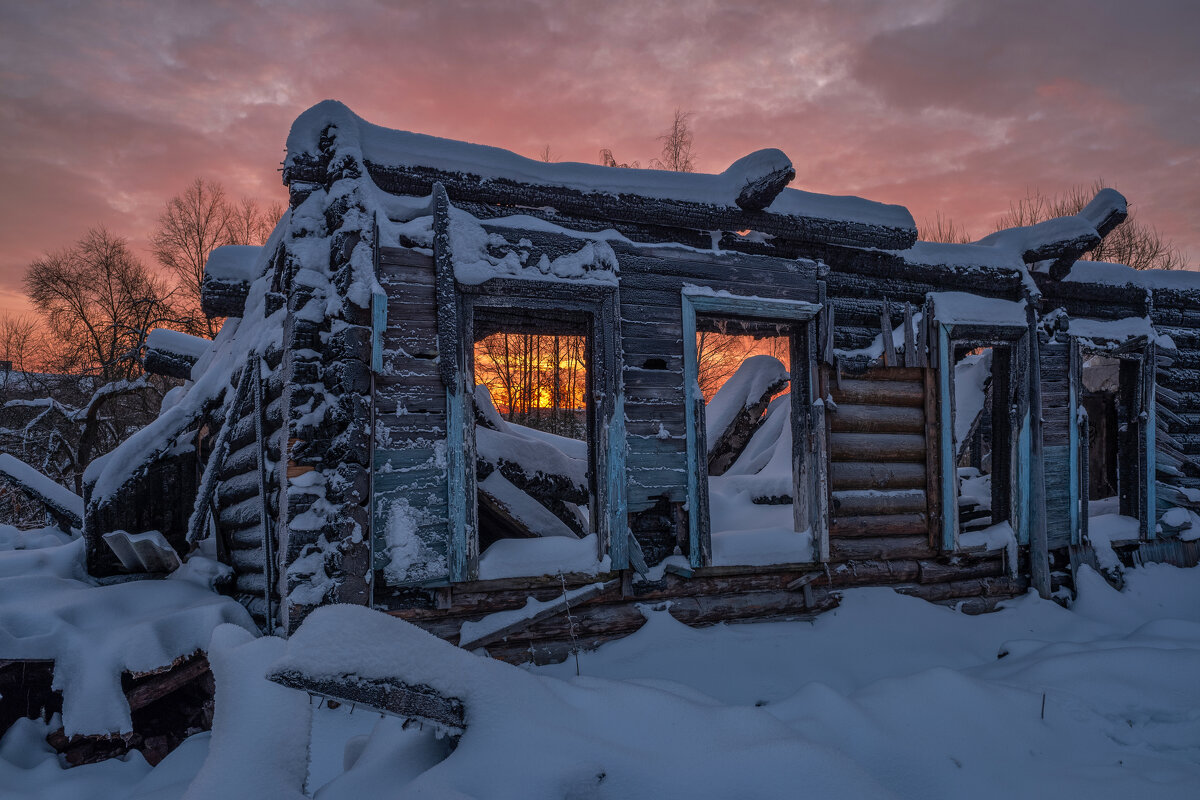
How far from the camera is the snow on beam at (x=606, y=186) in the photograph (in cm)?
460

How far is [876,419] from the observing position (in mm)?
6141

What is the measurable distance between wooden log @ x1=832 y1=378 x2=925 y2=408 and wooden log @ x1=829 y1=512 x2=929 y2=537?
3.46 feet

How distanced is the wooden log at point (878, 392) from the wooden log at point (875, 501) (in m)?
0.83

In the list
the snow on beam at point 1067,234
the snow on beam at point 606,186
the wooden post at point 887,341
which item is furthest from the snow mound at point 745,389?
the snow on beam at point 606,186

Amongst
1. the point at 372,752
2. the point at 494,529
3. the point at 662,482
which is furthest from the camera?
the point at 494,529

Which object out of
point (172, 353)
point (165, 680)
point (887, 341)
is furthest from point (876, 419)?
point (172, 353)

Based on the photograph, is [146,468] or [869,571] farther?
[869,571]

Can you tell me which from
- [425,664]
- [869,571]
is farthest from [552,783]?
[869,571]

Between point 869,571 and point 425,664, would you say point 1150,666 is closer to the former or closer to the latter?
point 869,571

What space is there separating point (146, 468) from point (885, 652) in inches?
244

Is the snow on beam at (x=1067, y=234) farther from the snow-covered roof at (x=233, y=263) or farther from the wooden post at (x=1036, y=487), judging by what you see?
the snow-covered roof at (x=233, y=263)

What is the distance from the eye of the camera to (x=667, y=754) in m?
2.03

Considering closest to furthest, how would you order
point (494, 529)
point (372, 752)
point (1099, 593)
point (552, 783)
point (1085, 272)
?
point (552, 783) < point (372, 752) < point (494, 529) < point (1099, 593) < point (1085, 272)

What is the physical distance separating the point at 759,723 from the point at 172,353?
8010mm
